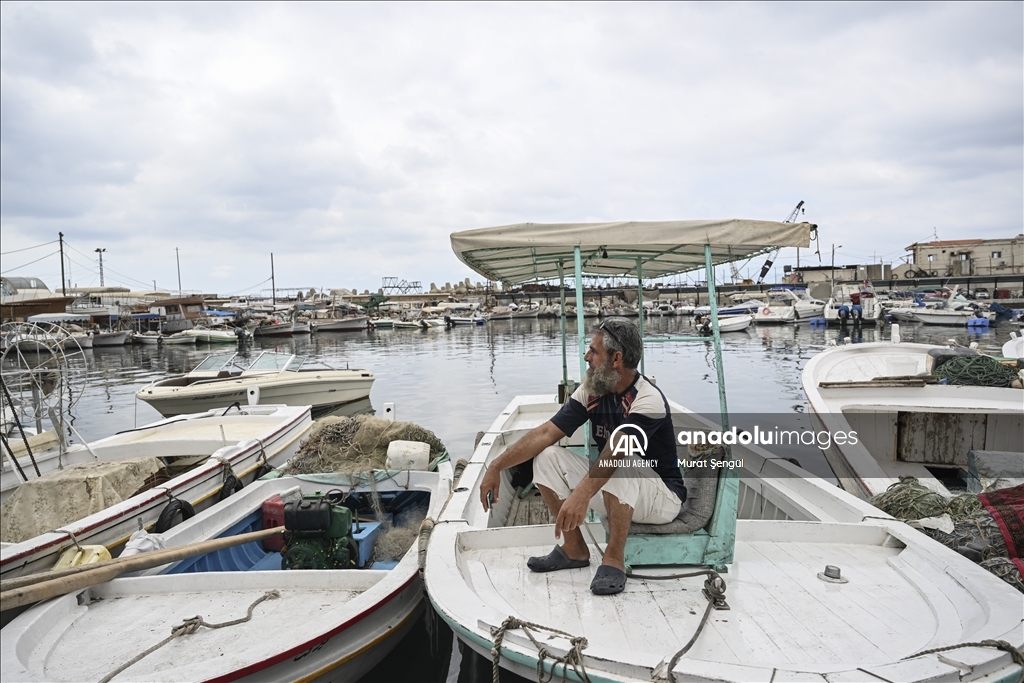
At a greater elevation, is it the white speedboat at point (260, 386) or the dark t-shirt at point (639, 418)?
the dark t-shirt at point (639, 418)

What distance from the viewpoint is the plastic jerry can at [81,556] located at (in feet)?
13.3

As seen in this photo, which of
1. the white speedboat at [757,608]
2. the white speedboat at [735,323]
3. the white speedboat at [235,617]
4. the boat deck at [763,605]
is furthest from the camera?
the white speedboat at [735,323]

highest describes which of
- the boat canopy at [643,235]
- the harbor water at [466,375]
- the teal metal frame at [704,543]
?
the boat canopy at [643,235]

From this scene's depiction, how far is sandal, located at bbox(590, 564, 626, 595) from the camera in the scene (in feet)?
9.90

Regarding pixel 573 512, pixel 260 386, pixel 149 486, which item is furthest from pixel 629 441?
pixel 260 386

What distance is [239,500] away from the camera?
5410 mm

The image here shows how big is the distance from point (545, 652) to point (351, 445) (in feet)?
16.0

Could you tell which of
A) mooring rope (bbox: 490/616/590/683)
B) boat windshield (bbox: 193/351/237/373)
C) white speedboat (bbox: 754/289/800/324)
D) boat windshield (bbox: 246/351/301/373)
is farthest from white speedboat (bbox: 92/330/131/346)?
mooring rope (bbox: 490/616/590/683)

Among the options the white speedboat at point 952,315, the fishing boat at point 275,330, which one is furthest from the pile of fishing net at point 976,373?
the fishing boat at point 275,330

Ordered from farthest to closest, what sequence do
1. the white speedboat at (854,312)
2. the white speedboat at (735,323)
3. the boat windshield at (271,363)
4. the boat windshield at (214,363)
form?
the white speedboat at (735,323)
the white speedboat at (854,312)
the boat windshield at (214,363)
the boat windshield at (271,363)

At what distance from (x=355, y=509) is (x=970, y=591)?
4.73 meters

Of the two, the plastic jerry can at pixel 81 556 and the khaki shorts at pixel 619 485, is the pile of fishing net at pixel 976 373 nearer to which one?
the khaki shorts at pixel 619 485

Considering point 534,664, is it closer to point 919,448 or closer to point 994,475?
point 994,475

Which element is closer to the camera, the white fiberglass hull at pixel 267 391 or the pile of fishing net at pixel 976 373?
the pile of fishing net at pixel 976 373
